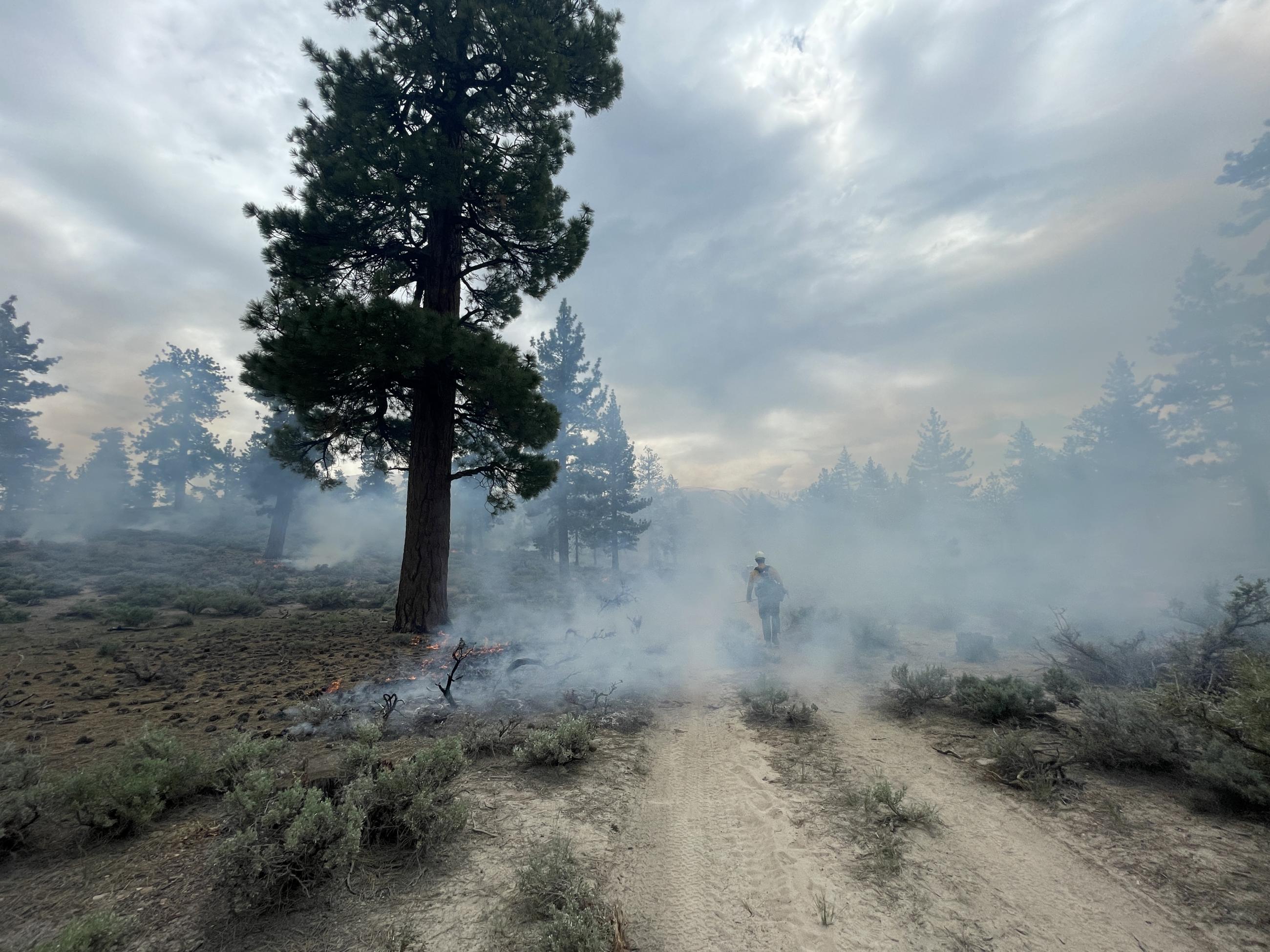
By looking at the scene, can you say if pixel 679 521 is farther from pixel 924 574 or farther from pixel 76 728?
pixel 76 728

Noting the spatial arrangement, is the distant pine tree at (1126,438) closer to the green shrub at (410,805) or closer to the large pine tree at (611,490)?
the large pine tree at (611,490)

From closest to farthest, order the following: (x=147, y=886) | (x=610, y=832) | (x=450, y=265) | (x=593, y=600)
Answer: (x=147, y=886), (x=610, y=832), (x=450, y=265), (x=593, y=600)

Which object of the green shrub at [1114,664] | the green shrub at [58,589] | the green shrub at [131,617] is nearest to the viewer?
the green shrub at [1114,664]

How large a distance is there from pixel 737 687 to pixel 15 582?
75.0 ft

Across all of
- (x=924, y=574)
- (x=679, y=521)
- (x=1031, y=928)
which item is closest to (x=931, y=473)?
(x=924, y=574)

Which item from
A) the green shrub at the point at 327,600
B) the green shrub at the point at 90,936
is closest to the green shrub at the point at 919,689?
the green shrub at the point at 90,936

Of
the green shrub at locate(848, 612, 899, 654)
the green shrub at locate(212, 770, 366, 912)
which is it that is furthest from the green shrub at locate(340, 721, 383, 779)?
the green shrub at locate(848, 612, 899, 654)

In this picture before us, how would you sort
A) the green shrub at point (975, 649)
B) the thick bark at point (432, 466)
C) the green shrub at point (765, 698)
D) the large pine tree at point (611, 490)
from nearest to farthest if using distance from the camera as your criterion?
the green shrub at point (765, 698) < the thick bark at point (432, 466) < the green shrub at point (975, 649) < the large pine tree at point (611, 490)

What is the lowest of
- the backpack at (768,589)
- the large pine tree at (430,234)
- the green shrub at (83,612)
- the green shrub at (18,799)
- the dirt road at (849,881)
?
the dirt road at (849,881)

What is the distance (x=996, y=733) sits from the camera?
5.10 metres

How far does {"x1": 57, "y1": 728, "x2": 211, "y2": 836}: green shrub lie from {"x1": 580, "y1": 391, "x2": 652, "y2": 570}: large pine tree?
27308 mm

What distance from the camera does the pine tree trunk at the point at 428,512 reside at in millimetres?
9727

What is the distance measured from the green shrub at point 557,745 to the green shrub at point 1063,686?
595 centimetres

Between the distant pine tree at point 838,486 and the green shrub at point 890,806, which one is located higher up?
the distant pine tree at point 838,486
